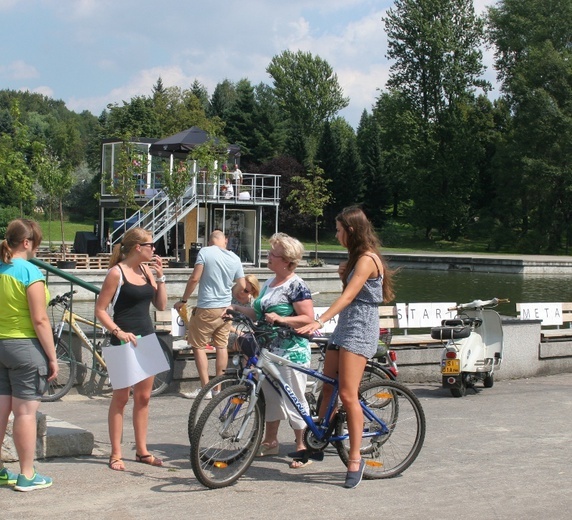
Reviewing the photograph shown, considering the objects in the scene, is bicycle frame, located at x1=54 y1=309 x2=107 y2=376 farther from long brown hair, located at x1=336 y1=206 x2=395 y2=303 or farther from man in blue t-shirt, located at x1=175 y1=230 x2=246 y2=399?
long brown hair, located at x1=336 y1=206 x2=395 y2=303

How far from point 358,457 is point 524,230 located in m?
63.5

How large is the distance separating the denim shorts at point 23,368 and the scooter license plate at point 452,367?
5.44 m

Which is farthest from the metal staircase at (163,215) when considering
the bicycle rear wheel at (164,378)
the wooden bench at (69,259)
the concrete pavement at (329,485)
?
the concrete pavement at (329,485)

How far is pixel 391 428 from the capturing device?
6273 millimetres

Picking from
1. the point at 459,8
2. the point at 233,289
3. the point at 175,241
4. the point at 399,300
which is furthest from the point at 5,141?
the point at 459,8

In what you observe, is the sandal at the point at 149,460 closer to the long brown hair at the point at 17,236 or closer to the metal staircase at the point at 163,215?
the long brown hair at the point at 17,236

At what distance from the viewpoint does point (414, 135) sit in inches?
2847

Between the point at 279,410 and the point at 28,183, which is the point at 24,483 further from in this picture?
the point at 28,183

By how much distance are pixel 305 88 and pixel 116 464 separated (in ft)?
316

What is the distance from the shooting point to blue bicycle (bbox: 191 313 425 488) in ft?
18.5

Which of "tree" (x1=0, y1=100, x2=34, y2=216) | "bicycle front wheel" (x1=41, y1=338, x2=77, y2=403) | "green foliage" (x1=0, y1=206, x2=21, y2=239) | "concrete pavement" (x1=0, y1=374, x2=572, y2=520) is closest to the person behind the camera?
"concrete pavement" (x1=0, y1=374, x2=572, y2=520)

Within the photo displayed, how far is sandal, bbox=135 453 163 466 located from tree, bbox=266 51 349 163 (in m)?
94.2

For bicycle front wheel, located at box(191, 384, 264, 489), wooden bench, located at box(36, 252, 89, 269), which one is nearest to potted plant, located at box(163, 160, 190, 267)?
wooden bench, located at box(36, 252, 89, 269)

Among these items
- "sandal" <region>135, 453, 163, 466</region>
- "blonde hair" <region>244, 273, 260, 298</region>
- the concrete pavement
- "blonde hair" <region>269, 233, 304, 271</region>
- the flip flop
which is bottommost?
the concrete pavement
